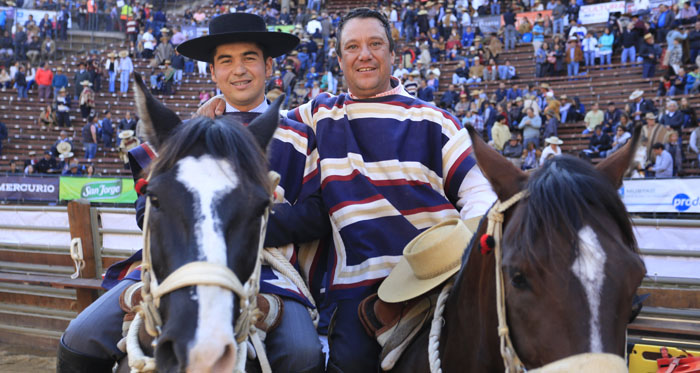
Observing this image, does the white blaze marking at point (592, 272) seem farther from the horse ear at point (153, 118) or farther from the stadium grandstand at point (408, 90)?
the stadium grandstand at point (408, 90)

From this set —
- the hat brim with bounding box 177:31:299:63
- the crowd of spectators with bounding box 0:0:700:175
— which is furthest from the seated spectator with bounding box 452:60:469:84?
the hat brim with bounding box 177:31:299:63

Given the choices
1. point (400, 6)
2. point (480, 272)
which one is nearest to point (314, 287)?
point (480, 272)

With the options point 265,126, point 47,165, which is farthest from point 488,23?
point 265,126

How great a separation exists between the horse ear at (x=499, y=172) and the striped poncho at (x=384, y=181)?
0.87 metres

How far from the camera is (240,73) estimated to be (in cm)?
363

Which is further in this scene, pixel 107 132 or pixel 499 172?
pixel 107 132

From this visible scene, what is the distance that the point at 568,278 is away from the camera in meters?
1.96

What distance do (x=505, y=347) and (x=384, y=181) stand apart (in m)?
1.41

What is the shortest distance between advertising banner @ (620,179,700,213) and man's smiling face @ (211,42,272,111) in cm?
817

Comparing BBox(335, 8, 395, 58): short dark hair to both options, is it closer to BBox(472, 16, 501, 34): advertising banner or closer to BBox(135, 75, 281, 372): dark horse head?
BBox(135, 75, 281, 372): dark horse head

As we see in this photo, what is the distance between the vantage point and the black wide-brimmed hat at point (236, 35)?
3627 millimetres

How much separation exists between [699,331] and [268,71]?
302cm

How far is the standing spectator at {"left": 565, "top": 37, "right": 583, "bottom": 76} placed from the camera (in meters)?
20.9

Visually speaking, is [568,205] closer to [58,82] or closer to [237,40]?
[237,40]
